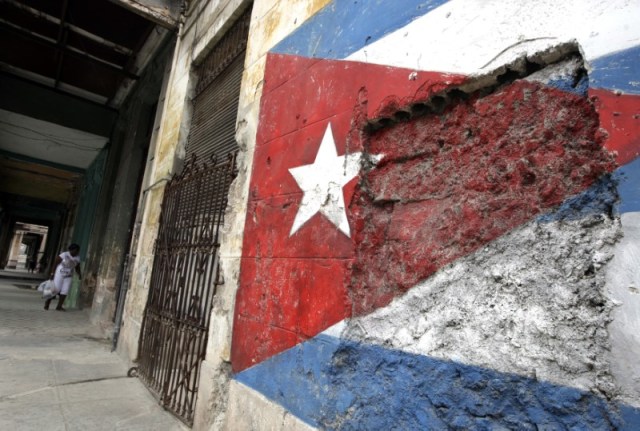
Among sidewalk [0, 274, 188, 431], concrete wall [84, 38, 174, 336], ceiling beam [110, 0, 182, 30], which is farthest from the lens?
concrete wall [84, 38, 174, 336]

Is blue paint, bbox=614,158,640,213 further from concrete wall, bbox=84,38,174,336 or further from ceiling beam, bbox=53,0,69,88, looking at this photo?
ceiling beam, bbox=53,0,69,88

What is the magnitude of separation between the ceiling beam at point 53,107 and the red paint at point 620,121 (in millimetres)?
9908

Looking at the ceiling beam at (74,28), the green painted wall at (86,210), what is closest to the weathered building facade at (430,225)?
the ceiling beam at (74,28)

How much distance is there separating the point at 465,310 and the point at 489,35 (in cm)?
97

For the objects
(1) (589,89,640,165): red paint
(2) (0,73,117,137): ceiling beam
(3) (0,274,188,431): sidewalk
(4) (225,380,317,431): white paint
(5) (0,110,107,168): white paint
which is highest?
(2) (0,73,117,137): ceiling beam

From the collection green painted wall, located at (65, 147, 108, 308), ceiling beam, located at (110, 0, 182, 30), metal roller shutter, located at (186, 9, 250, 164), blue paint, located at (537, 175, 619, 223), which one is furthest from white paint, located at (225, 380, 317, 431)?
green painted wall, located at (65, 147, 108, 308)

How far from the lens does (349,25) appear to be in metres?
2.05

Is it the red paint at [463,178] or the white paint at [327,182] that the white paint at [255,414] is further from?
the white paint at [327,182]

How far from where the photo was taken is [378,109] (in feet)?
5.62

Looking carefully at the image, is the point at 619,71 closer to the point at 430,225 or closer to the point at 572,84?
the point at 572,84

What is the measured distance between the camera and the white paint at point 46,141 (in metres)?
8.62

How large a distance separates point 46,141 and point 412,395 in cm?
1138

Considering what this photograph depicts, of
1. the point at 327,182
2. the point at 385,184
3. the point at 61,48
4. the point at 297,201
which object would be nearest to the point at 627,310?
the point at 385,184

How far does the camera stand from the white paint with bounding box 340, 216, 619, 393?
101cm
